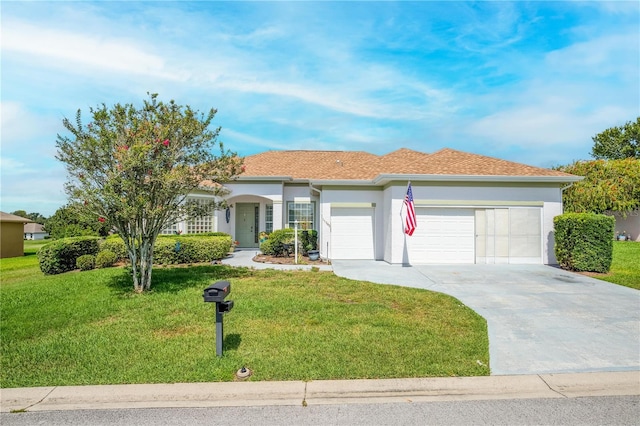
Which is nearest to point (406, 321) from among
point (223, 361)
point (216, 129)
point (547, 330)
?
point (547, 330)

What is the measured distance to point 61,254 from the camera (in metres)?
12.0

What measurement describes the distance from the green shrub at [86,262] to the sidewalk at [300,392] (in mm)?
9429

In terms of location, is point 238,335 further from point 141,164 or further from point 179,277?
point 179,277

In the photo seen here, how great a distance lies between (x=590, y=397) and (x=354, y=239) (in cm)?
1115

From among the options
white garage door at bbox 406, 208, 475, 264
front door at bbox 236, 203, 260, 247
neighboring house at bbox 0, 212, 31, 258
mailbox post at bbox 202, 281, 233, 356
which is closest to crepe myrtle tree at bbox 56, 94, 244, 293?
mailbox post at bbox 202, 281, 233, 356

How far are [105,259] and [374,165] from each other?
12406 millimetres

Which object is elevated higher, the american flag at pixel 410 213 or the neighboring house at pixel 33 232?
the american flag at pixel 410 213

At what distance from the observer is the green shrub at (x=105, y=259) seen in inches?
486

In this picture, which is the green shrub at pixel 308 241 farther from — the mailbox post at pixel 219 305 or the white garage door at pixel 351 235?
the mailbox post at pixel 219 305

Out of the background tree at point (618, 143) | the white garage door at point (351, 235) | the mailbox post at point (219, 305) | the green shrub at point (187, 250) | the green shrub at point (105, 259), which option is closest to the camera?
the mailbox post at point (219, 305)

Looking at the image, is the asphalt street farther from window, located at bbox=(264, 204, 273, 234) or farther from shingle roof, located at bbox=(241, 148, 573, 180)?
window, located at bbox=(264, 204, 273, 234)

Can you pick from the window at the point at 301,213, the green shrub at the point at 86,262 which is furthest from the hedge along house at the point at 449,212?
the green shrub at the point at 86,262

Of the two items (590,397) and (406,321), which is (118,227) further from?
(590,397)

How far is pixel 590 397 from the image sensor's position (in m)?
3.88
